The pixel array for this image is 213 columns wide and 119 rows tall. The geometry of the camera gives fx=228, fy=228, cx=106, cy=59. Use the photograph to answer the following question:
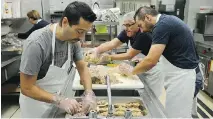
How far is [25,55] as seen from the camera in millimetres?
1295

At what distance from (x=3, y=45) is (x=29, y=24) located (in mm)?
1028

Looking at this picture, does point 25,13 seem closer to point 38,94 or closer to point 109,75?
point 109,75

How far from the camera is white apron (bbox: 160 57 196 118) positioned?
2.03m

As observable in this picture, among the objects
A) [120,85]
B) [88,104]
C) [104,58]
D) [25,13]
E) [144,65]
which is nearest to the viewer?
[88,104]

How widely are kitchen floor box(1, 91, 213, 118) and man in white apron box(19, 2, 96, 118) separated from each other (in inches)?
73.7

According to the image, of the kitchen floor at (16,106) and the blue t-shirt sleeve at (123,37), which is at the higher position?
the blue t-shirt sleeve at (123,37)

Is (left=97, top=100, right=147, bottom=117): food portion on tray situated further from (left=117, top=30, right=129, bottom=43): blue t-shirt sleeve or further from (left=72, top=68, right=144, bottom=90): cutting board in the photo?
(left=117, top=30, right=129, bottom=43): blue t-shirt sleeve

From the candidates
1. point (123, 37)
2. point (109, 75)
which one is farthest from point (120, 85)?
point (123, 37)

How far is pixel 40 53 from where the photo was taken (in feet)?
4.36

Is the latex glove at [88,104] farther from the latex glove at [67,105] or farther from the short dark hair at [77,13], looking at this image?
the short dark hair at [77,13]

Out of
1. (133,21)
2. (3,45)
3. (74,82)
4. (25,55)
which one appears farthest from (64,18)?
(3,45)

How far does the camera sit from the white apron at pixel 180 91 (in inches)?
79.8

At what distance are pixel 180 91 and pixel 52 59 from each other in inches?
47.5

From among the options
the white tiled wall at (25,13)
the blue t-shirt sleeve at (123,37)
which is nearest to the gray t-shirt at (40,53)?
the blue t-shirt sleeve at (123,37)
